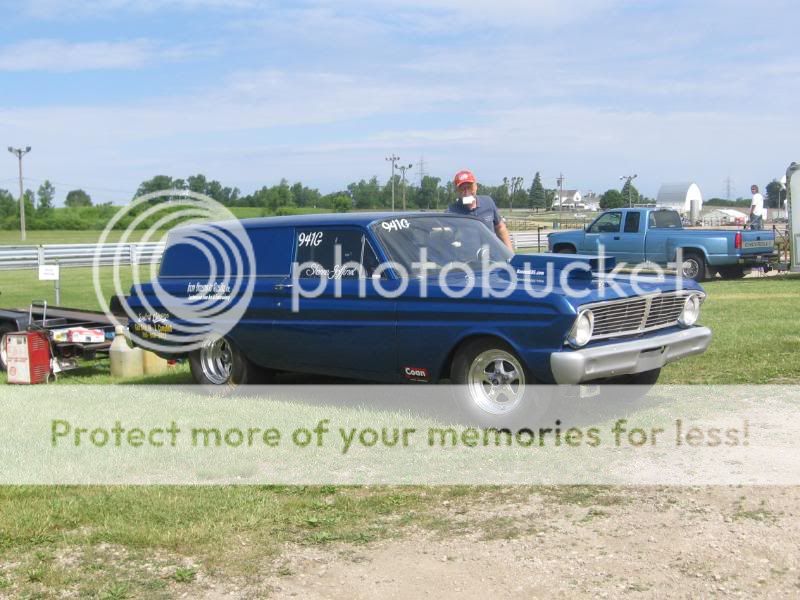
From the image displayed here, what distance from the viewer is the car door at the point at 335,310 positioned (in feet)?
26.1

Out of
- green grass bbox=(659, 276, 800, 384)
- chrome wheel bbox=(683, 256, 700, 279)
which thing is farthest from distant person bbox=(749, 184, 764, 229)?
green grass bbox=(659, 276, 800, 384)

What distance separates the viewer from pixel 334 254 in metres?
8.39

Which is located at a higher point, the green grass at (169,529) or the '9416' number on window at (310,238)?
the '9416' number on window at (310,238)

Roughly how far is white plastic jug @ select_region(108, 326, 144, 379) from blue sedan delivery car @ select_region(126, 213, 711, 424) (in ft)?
3.65

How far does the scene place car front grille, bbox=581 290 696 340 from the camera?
710cm

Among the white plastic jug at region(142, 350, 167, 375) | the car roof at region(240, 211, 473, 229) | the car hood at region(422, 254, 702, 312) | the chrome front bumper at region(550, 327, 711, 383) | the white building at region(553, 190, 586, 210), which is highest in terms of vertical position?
the white building at region(553, 190, 586, 210)

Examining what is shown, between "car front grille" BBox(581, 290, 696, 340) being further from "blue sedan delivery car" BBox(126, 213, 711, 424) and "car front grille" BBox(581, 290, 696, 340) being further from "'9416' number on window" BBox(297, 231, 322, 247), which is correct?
"'9416' number on window" BBox(297, 231, 322, 247)

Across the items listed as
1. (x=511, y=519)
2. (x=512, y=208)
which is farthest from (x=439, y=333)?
(x=512, y=208)

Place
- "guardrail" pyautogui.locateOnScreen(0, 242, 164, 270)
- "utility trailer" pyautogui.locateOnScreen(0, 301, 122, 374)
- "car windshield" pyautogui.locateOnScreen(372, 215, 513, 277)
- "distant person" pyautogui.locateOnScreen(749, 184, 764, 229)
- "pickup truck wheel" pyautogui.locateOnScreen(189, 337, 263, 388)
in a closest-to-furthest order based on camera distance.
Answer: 1. "car windshield" pyautogui.locateOnScreen(372, 215, 513, 277)
2. "pickup truck wheel" pyautogui.locateOnScreen(189, 337, 263, 388)
3. "utility trailer" pyautogui.locateOnScreen(0, 301, 122, 374)
4. "distant person" pyautogui.locateOnScreen(749, 184, 764, 229)
5. "guardrail" pyautogui.locateOnScreen(0, 242, 164, 270)

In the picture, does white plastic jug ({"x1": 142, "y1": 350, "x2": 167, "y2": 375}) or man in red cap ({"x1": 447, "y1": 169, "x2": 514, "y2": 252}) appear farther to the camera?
white plastic jug ({"x1": 142, "y1": 350, "x2": 167, "y2": 375})

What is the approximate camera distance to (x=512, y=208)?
6100 centimetres

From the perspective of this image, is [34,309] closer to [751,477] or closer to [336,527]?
[336,527]

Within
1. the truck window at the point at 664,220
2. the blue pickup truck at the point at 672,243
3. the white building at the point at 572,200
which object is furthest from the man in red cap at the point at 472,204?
the white building at the point at 572,200

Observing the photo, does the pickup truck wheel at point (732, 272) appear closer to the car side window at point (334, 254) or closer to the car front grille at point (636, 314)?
the car front grille at point (636, 314)
